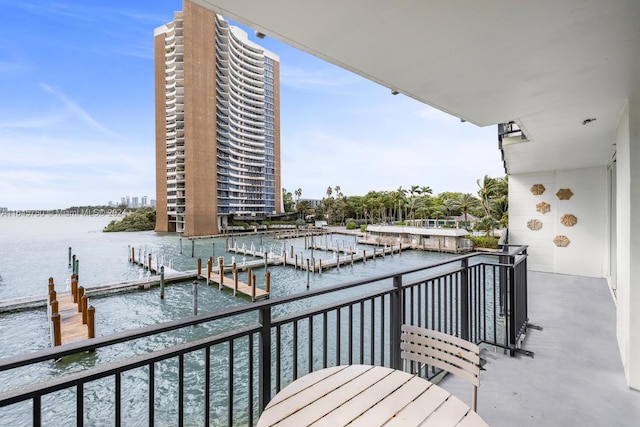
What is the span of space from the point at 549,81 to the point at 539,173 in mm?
6247

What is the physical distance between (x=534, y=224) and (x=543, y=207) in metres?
0.49

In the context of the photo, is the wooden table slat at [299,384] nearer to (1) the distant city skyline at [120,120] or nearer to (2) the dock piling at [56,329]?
(2) the dock piling at [56,329]

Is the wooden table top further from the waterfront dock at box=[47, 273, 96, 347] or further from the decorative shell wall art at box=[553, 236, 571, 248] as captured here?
→ the waterfront dock at box=[47, 273, 96, 347]

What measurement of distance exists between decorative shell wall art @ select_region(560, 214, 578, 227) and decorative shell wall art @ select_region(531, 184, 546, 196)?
81 cm

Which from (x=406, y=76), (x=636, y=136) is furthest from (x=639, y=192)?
(x=406, y=76)

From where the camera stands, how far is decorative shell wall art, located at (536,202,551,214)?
744 centimetres

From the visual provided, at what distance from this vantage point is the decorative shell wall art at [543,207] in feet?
24.4

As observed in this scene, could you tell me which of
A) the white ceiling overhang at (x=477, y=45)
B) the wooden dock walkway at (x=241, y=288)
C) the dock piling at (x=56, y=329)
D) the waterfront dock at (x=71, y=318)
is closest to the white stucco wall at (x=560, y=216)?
the white ceiling overhang at (x=477, y=45)

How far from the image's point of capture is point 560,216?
7246 mm

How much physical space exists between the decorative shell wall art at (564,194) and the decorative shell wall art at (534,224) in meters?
0.77

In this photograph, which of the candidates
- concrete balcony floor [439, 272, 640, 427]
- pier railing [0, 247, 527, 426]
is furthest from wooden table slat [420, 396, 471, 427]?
concrete balcony floor [439, 272, 640, 427]

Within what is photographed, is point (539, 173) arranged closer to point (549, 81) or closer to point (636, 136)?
point (636, 136)

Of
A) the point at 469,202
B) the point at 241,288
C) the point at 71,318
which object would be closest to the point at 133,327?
the point at 71,318

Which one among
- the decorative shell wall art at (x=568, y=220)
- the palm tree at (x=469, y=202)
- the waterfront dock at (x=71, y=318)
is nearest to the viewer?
the decorative shell wall art at (x=568, y=220)
